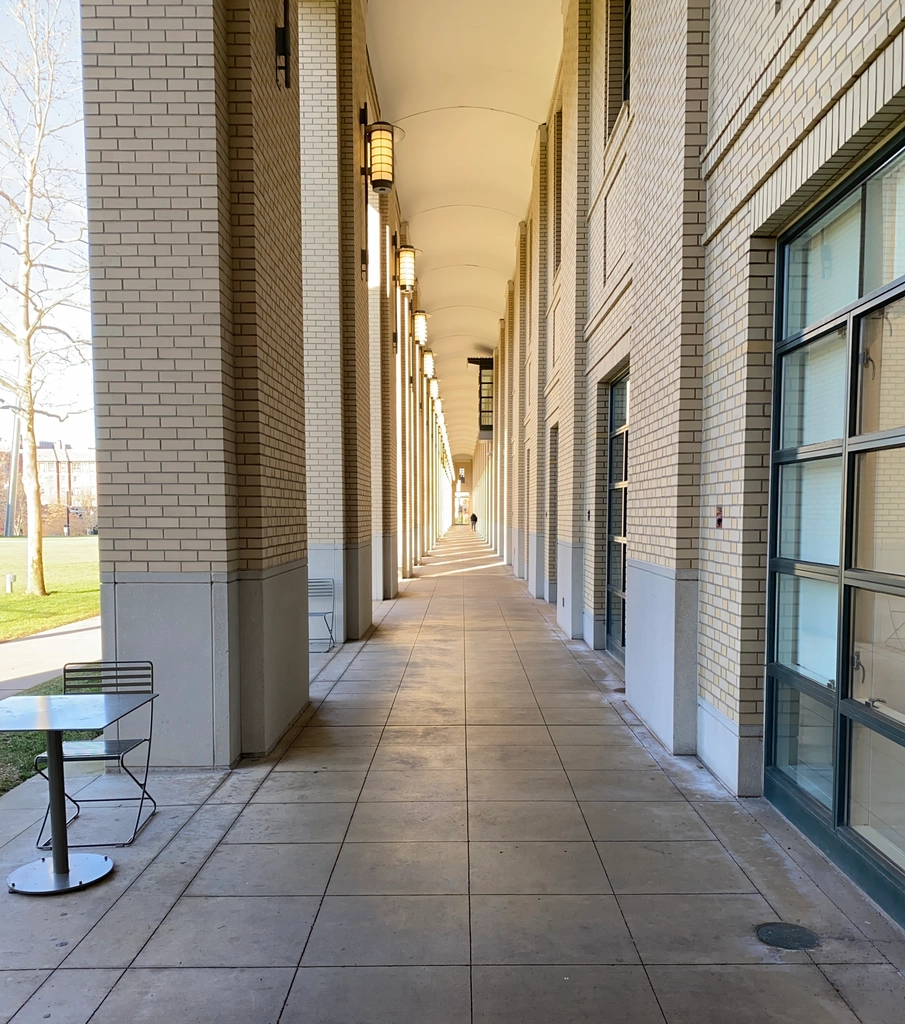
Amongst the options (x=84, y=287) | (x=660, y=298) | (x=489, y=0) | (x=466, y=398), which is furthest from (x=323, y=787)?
(x=466, y=398)

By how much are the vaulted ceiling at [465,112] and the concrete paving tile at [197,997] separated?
12.3m

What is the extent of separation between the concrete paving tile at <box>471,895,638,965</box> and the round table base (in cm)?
181

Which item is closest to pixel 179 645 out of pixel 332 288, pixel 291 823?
pixel 291 823

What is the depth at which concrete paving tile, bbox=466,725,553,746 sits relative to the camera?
552cm

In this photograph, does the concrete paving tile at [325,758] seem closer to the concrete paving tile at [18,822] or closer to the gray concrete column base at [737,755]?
the concrete paving tile at [18,822]

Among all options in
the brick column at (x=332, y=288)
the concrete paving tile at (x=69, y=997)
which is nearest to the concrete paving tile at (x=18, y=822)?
the concrete paving tile at (x=69, y=997)

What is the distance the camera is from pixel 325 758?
5.23 m

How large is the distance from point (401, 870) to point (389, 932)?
53cm

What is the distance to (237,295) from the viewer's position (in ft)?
16.9

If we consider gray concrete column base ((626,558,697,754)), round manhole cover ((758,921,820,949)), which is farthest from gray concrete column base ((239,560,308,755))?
round manhole cover ((758,921,820,949))

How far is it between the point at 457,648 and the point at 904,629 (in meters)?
6.62

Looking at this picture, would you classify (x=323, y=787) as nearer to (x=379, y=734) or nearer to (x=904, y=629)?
(x=379, y=734)

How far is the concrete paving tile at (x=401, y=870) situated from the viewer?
3379 mm

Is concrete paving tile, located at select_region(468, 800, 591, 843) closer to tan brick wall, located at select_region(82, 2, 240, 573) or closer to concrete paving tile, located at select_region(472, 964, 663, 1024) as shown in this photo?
concrete paving tile, located at select_region(472, 964, 663, 1024)
